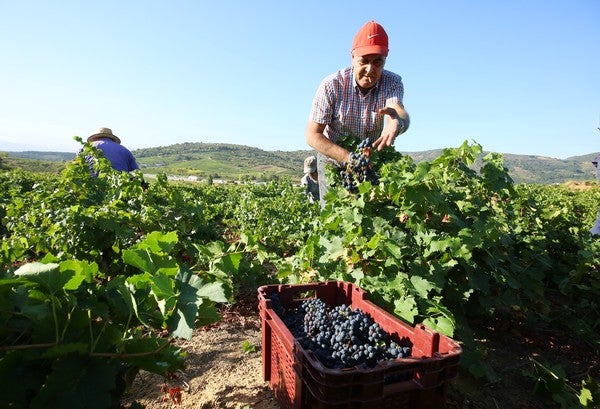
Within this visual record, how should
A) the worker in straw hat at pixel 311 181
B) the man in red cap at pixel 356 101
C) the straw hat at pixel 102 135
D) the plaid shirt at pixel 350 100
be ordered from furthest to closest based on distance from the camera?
the worker in straw hat at pixel 311 181 → the straw hat at pixel 102 135 → the plaid shirt at pixel 350 100 → the man in red cap at pixel 356 101

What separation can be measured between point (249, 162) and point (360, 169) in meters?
149

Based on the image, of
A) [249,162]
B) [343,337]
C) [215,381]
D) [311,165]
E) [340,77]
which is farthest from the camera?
[249,162]

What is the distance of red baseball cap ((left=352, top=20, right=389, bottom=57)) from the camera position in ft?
10.5

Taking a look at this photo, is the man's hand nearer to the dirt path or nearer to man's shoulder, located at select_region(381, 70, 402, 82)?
man's shoulder, located at select_region(381, 70, 402, 82)

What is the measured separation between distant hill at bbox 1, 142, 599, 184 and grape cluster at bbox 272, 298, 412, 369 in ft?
379

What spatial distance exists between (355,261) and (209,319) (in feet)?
4.69

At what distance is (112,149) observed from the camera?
582cm

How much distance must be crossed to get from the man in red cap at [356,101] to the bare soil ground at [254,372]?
1813 mm

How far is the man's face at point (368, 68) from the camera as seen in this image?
338 centimetres

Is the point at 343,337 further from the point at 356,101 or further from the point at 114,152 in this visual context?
the point at 114,152

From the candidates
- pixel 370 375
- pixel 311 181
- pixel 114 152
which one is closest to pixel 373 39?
pixel 370 375

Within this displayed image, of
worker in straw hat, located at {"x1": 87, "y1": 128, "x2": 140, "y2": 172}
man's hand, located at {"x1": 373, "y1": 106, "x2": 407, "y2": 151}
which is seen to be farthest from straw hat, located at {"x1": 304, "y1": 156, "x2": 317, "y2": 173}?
man's hand, located at {"x1": 373, "y1": 106, "x2": 407, "y2": 151}

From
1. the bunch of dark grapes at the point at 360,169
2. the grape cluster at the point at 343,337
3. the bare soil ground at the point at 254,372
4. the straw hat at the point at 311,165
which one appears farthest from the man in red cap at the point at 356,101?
the straw hat at the point at 311,165

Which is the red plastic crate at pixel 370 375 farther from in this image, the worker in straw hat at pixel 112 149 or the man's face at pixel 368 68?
the worker in straw hat at pixel 112 149
